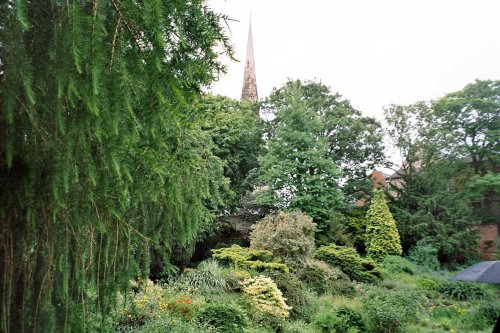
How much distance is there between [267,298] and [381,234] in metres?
9.33

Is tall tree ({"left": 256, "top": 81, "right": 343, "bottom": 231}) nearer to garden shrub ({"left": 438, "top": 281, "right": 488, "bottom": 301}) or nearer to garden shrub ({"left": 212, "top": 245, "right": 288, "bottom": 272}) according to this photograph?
garden shrub ({"left": 212, "top": 245, "right": 288, "bottom": 272})

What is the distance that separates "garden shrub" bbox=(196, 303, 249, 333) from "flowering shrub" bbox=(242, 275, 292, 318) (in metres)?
1.28

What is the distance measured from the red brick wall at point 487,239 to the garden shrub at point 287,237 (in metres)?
9.00

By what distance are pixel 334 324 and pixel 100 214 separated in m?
6.07

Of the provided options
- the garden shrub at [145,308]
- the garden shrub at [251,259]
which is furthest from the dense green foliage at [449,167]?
the garden shrub at [145,308]

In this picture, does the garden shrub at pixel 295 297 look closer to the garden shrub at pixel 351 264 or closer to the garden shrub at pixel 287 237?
the garden shrub at pixel 287 237

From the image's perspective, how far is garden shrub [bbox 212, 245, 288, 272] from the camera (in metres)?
9.41

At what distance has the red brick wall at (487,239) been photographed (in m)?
15.8

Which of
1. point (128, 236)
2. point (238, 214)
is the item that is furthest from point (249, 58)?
point (128, 236)

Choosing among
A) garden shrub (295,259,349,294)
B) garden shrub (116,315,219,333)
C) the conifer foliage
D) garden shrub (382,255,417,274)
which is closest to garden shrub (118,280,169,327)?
garden shrub (116,315,219,333)

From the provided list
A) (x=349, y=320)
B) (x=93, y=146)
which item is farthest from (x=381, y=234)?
(x=93, y=146)

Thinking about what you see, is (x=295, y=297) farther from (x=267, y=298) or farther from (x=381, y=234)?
(x=381, y=234)

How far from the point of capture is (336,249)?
1313 centimetres

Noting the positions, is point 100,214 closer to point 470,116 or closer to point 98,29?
point 98,29
